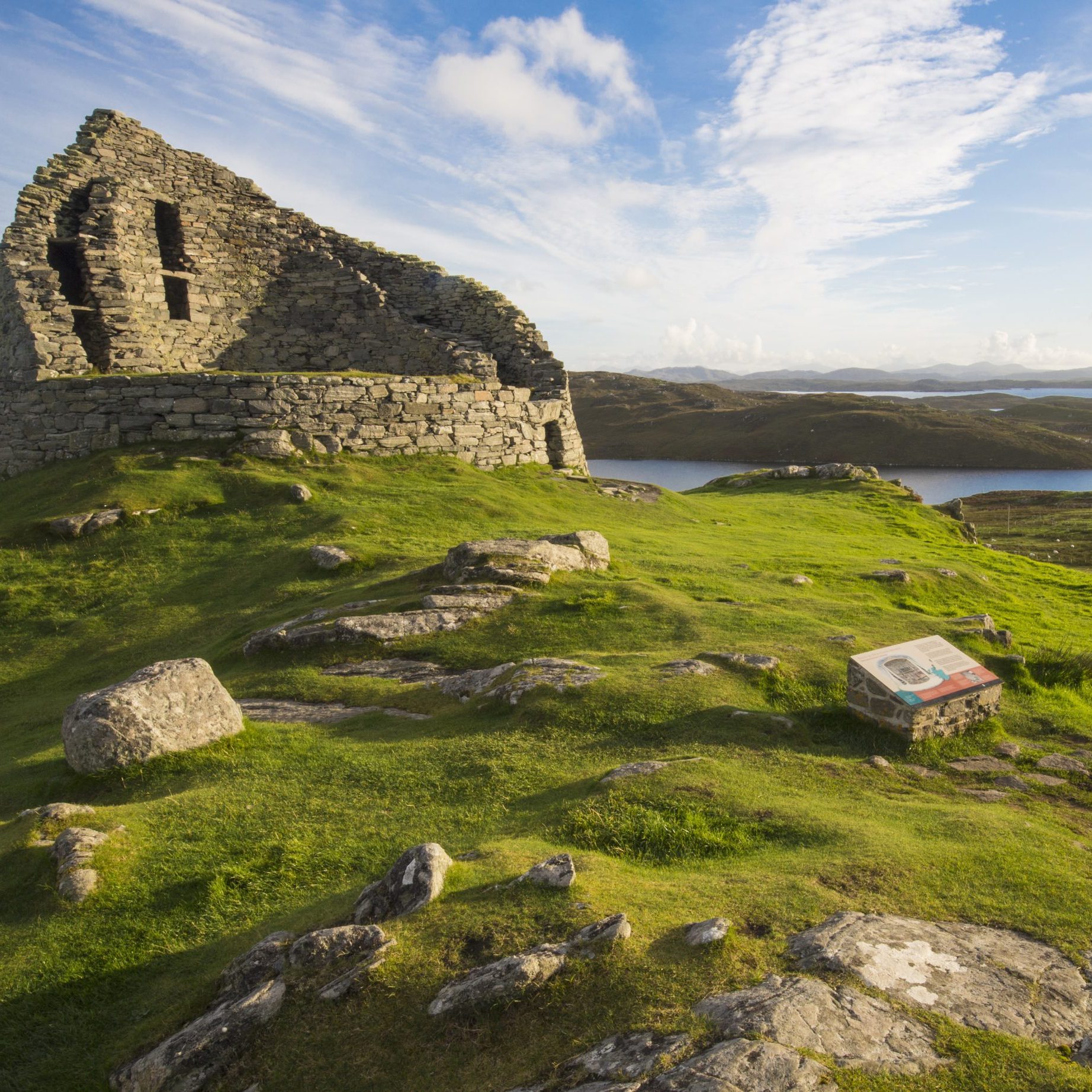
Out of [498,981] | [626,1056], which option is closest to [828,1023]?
[626,1056]

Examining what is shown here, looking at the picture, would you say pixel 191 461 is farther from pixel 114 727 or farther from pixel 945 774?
pixel 945 774

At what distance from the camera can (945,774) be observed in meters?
9.92

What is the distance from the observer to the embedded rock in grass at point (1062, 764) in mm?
10133

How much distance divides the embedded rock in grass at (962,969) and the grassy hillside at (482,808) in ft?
0.71

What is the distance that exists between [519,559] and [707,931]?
10498 mm

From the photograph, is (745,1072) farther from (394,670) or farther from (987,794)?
(394,670)

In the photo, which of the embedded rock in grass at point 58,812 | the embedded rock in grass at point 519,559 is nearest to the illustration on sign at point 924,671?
the embedded rock in grass at point 519,559

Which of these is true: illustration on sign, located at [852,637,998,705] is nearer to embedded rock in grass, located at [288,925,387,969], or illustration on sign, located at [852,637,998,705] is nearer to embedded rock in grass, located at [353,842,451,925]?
embedded rock in grass, located at [353,842,451,925]

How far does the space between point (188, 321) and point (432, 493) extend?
46.8 ft

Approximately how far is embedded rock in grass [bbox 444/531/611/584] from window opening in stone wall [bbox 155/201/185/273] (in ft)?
70.0

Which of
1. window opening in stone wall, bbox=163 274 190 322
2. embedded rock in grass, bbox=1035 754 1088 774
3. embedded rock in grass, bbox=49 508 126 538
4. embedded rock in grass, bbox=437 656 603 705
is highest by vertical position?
window opening in stone wall, bbox=163 274 190 322

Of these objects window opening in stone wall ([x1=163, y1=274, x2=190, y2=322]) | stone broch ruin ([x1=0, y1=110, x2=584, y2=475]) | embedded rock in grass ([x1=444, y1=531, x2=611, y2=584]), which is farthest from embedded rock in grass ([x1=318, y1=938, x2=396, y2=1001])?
window opening in stone wall ([x1=163, y1=274, x2=190, y2=322])

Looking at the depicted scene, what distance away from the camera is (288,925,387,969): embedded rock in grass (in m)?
5.73

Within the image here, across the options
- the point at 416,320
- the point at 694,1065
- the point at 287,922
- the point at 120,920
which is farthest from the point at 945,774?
the point at 416,320
